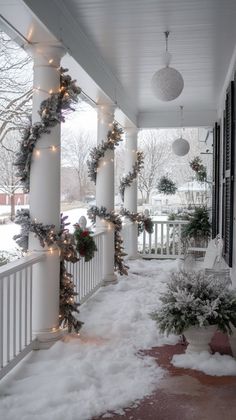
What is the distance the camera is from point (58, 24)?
144 inches

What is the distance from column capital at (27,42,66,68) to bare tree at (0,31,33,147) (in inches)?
25.9

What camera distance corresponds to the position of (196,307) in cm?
355

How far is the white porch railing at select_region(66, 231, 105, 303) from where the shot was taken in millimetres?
4941

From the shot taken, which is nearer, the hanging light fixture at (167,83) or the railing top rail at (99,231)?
the hanging light fixture at (167,83)

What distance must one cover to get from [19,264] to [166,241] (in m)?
5.98

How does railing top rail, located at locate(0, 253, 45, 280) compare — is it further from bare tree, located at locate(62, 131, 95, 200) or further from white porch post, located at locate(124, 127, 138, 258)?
white porch post, located at locate(124, 127, 138, 258)

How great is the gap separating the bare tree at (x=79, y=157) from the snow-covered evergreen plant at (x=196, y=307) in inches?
121

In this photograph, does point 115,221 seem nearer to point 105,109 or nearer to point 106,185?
point 106,185

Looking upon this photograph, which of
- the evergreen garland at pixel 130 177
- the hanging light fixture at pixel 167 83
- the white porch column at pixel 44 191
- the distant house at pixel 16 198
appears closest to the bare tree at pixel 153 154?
the evergreen garland at pixel 130 177

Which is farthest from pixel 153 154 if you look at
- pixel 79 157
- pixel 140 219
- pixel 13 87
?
pixel 13 87

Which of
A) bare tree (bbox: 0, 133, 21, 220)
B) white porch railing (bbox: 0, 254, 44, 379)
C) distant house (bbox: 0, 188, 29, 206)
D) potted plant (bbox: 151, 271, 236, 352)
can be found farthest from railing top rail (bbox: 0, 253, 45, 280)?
potted plant (bbox: 151, 271, 236, 352)

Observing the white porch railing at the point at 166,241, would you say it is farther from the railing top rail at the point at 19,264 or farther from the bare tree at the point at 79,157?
the railing top rail at the point at 19,264

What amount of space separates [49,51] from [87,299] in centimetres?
290

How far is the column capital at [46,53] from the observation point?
3713 mm
